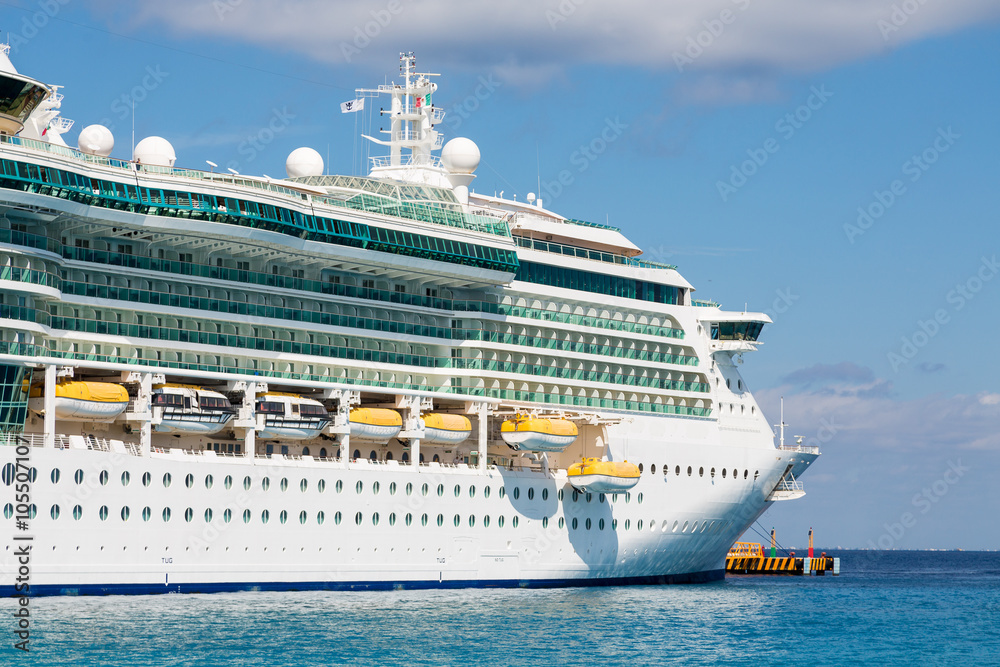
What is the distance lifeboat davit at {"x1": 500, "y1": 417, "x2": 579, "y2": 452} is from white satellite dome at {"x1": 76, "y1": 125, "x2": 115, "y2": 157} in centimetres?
1731

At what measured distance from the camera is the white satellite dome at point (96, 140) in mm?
48578

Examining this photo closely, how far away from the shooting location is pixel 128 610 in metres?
38.8

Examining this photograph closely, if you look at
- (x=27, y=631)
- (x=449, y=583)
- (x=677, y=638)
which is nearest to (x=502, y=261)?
(x=449, y=583)

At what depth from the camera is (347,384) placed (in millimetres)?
48062

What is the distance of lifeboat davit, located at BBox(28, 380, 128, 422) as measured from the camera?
4078 centimetres

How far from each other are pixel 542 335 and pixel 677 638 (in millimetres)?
16963

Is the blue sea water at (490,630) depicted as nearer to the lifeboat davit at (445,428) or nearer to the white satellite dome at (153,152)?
the lifeboat davit at (445,428)

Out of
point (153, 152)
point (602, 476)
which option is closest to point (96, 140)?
point (153, 152)

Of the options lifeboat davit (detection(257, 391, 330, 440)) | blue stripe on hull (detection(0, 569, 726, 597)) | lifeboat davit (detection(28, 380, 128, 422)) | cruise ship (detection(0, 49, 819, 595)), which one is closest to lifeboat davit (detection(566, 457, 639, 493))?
cruise ship (detection(0, 49, 819, 595))

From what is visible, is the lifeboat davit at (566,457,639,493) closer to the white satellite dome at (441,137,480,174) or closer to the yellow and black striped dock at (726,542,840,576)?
the white satellite dome at (441,137,480,174)

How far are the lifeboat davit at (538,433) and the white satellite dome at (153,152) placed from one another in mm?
15371

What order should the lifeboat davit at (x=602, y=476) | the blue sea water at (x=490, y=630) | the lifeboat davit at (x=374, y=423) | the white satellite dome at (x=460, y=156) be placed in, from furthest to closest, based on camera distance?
the white satellite dome at (x=460, y=156)
the lifeboat davit at (x=602, y=476)
the lifeboat davit at (x=374, y=423)
the blue sea water at (x=490, y=630)

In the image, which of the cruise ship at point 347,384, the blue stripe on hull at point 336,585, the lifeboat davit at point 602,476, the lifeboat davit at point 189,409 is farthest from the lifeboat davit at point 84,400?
the lifeboat davit at point 602,476

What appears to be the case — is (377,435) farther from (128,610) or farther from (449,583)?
(128,610)
